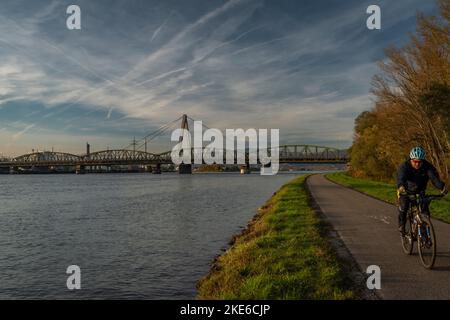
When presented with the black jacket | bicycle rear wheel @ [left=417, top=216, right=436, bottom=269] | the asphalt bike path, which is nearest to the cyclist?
the black jacket

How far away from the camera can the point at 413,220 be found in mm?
8930

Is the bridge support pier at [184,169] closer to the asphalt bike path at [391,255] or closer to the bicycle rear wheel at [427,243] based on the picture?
the asphalt bike path at [391,255]

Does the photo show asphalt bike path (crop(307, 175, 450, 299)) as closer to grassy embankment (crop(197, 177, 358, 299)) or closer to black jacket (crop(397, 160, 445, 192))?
grassy embankment (crop(197, 177, 358, 299))

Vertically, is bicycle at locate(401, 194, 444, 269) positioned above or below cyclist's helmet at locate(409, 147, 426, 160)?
below

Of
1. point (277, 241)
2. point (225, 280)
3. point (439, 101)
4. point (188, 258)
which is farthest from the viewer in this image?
point (439, 101)

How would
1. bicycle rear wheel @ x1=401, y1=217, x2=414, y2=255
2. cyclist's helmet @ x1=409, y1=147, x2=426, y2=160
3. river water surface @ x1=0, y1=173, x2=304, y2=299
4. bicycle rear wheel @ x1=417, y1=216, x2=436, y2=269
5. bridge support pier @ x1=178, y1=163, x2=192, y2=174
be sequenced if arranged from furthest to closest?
bridge support pier @ x1=178, y1=163, x2=192, y2=174
river water surface @ x1=0, y1=173, x2=304, y2=299
bicycle rear wheel @ x1=401, y1=217, x2=414, y2=255
cyclist's helmet @ x1=409, y1=147, x2=426, y2=160
bicycle rear wheel @ x1=417, y1=216, x2=436, y2=269

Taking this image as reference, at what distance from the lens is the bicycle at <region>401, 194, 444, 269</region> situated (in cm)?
794

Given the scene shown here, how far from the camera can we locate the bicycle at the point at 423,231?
7.94 metres

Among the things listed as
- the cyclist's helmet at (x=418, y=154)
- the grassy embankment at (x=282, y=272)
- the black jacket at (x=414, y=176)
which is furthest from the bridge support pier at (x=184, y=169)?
the cyclist's helmet at (x=418, y=154)

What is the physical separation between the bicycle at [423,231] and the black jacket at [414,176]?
21 cm

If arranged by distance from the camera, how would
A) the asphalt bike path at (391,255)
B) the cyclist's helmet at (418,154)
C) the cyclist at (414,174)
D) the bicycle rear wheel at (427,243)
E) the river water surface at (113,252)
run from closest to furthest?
the asphalt bike path at (391,255), the bicycle rear wheel at (427,243), the cyclist's helmet at (418,154), the cyclist at (414,174), the river water surface at (113,252)
